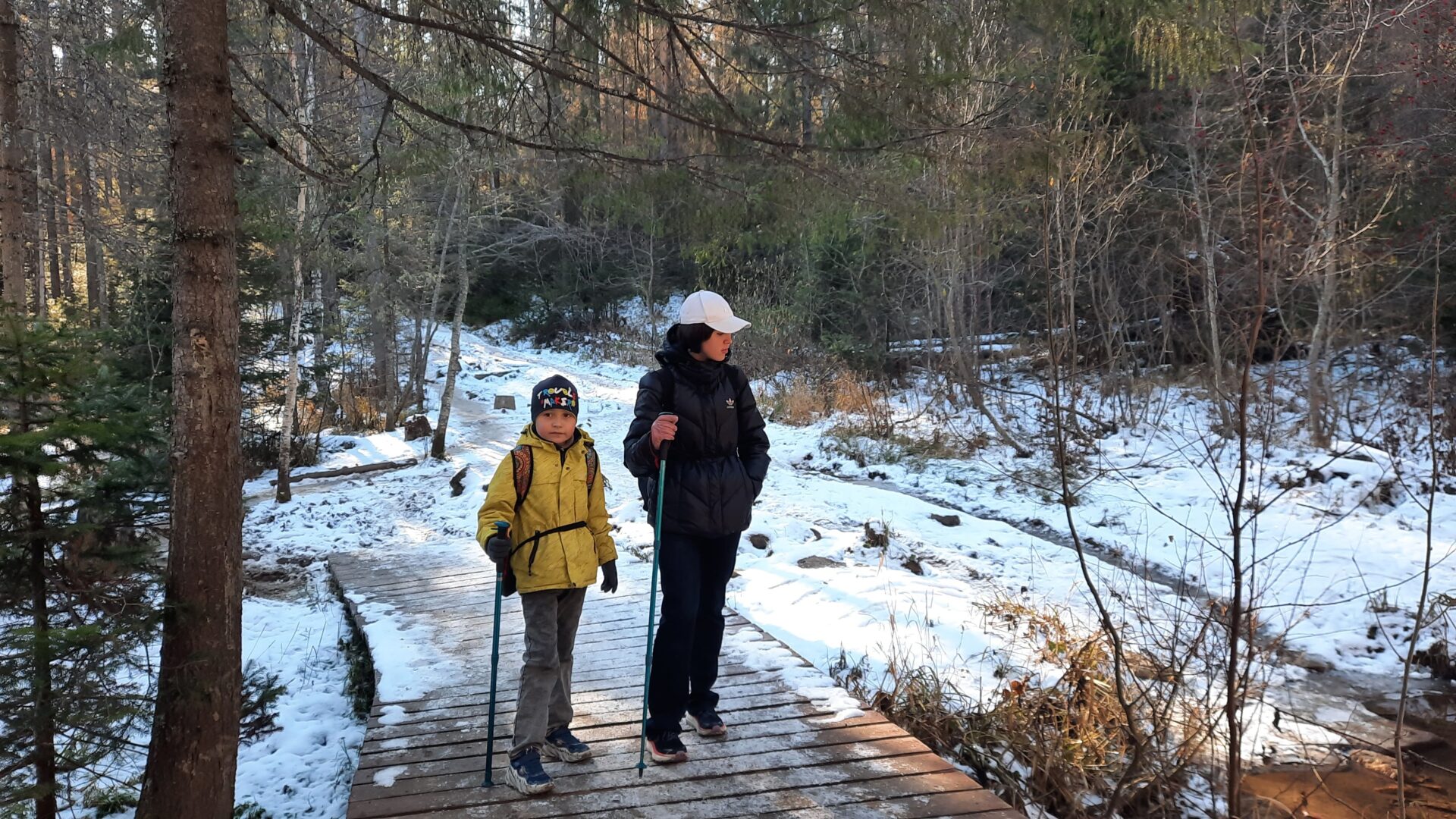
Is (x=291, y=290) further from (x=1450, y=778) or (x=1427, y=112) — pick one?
(x=1427, y=112)

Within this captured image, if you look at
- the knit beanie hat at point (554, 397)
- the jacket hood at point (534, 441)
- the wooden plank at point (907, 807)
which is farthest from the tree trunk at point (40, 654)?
the wooden plank at point (907, 807)

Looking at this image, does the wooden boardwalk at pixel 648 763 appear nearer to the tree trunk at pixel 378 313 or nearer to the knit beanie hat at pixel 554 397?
the knit beanie hat at pixel 554 397

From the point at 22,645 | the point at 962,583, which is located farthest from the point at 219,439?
the point at 962,583

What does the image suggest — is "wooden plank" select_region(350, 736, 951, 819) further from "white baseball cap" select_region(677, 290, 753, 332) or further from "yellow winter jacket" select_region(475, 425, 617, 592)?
"white baseball cap" select_region(677, 290, 753, 332)

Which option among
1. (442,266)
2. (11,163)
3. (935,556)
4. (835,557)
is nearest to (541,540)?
(835,557)

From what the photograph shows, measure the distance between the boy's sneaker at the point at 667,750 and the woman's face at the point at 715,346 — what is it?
5.32 ft

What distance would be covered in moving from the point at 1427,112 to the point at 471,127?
13.2 metres

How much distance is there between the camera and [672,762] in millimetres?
3611

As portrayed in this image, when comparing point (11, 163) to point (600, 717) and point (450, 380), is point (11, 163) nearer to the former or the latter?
point (450, 380)

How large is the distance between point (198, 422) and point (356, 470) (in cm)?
1007

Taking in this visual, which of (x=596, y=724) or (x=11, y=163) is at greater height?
(x=11, y=163)

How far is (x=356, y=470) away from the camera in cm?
1255

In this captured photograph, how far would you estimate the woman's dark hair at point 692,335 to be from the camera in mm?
3453

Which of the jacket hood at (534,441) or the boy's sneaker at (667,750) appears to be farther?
the boy's sneaker at (667,750)
